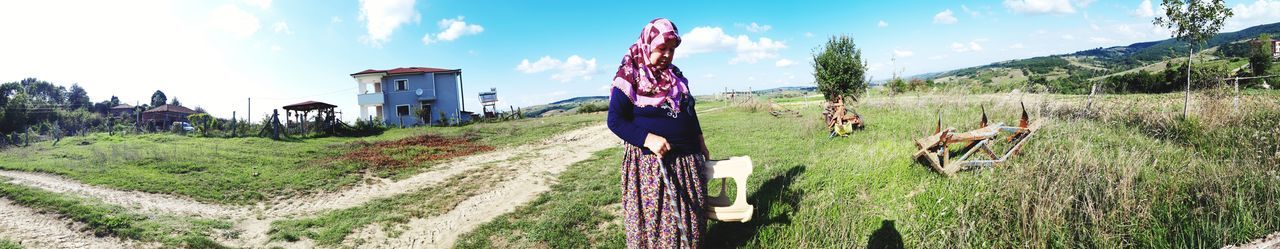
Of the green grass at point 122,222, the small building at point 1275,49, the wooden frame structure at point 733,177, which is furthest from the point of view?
the small building at point 1275,49

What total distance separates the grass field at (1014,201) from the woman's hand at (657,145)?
1511mm

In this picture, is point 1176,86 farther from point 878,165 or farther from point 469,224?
point 469,224

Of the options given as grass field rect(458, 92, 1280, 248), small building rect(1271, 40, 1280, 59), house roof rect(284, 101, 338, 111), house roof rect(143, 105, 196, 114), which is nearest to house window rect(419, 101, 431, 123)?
house roof rect(284, 101, 338, 111)

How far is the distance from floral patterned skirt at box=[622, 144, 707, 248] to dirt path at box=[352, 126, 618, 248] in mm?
2859

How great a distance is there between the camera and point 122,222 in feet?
18.2

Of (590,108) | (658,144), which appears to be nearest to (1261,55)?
(658,144)

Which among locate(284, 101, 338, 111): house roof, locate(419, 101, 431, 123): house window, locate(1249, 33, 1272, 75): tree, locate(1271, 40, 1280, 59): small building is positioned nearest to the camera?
locate(1249, 33, 1272, 75): tree

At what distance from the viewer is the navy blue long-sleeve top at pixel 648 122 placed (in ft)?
8.18

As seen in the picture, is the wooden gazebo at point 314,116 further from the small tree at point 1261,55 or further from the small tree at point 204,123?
the small tree at point 1261,55

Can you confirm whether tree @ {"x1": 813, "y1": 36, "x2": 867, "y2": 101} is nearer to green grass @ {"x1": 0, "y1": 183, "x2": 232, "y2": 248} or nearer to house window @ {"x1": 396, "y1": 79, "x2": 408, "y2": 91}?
green grass @ {"x1": 0, "y1": 183, "x2": 232, "y2": 248}

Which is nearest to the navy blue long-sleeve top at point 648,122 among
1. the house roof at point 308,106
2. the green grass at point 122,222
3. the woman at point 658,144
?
the woman at point 658,144

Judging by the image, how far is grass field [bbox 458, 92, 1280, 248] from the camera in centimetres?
337

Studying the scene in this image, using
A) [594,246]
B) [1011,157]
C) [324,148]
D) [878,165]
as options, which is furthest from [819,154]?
[324,148]

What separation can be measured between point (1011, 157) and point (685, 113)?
163 inches
